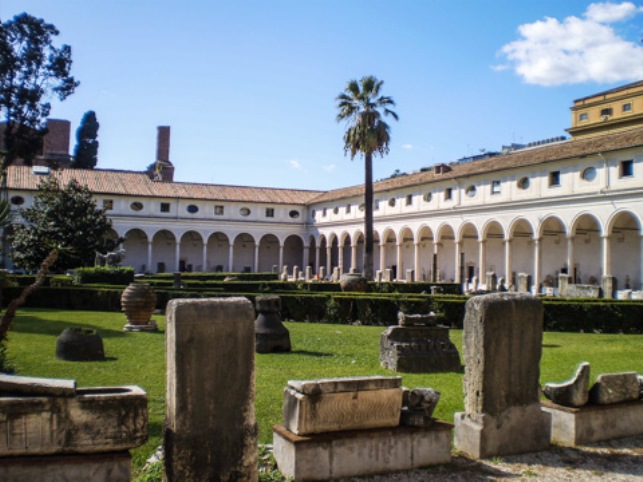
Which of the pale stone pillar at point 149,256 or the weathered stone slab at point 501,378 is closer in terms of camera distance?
the weathered stone slab at point 501,378

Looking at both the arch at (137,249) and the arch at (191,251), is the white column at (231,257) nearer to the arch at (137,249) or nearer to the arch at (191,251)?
the arch at (191,251)

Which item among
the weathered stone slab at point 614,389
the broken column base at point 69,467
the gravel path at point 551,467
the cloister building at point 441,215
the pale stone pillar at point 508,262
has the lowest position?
the gravel path at point 551,467

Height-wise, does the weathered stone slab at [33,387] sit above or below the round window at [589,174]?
below

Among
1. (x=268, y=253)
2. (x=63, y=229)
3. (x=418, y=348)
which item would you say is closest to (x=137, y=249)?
(x=268, y=253)

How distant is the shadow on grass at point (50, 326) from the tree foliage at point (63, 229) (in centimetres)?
1466

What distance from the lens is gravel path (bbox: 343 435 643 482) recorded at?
184 inches

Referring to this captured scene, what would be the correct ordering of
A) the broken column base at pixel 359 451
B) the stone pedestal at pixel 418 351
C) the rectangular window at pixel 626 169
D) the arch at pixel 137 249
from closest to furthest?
the broken column base at pixel 359 451 → the stone pedestal at pixel 418 351 → the rectangular window at pixel 626 169 → the arch at pixel 137 249

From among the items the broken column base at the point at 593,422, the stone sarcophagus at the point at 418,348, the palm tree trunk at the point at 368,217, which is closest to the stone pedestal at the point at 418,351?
the stone sarcophagus at the point at 418,348

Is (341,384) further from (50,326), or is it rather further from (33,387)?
(50,326)

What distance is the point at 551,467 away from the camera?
4973mm

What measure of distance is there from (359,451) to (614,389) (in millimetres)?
2918

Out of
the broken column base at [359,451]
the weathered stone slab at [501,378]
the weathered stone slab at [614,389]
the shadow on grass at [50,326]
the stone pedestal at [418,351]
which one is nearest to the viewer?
the broken column base at [359,451]

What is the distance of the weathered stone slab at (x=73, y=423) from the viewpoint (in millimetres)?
3580

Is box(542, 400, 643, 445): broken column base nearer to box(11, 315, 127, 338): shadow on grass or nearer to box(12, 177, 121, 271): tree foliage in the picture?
box(11, 315, 127, 338): shadow on grass
